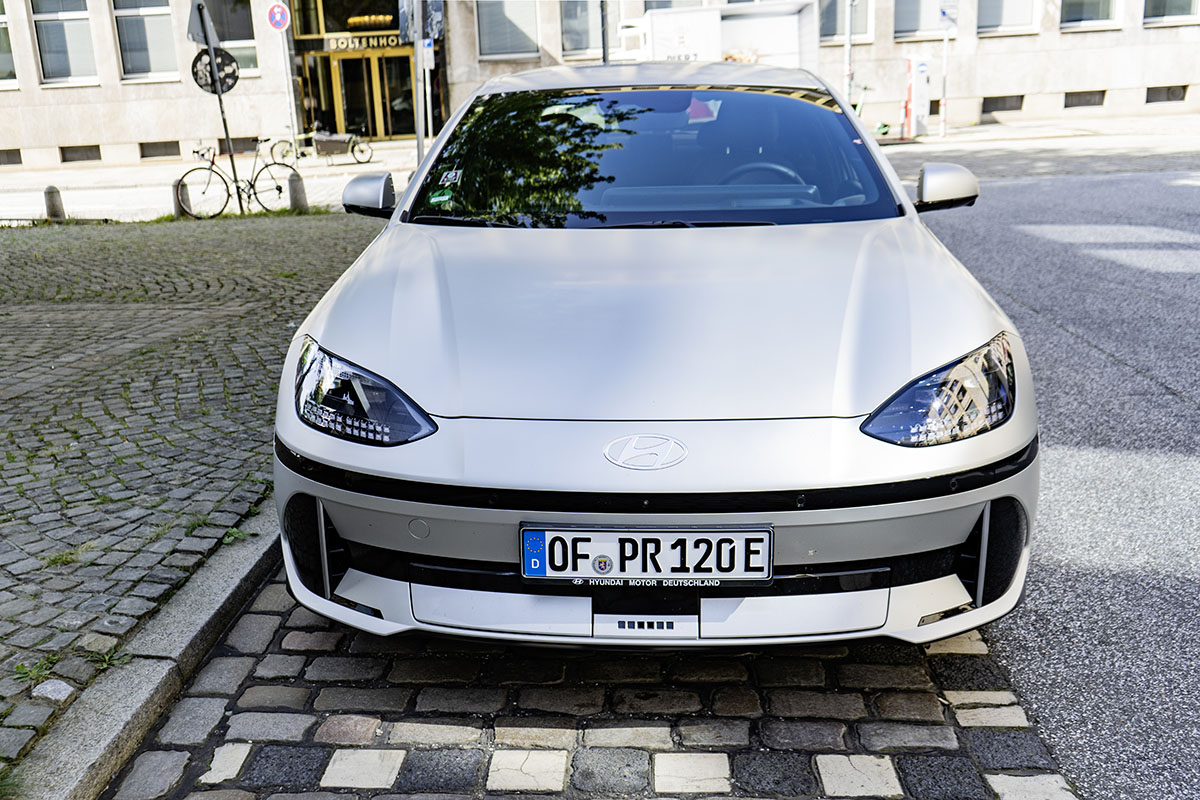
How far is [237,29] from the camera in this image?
28359 mm

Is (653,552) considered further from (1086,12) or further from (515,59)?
(1086,12)

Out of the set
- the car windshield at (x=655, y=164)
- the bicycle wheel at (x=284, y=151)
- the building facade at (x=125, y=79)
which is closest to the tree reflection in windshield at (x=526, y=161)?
the car windshield at (x=655, y=164)

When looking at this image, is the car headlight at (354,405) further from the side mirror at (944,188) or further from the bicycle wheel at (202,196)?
the bicycle wheel at (202,196)

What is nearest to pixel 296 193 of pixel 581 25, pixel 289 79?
pixel 289 79

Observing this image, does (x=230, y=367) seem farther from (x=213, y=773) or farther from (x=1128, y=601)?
(x=1128, y=601)

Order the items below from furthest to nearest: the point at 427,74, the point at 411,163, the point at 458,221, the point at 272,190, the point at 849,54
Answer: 1. the point at 849,54
2. the point at 411,163
3. the point at 427,74
4. the point at 272,190
5. the point at 458,221

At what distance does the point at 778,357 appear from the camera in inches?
97.7

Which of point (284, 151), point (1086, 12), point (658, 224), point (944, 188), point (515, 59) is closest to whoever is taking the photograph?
point (658, 224)

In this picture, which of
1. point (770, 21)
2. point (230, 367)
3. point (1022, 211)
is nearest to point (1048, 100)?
point (770, 21)

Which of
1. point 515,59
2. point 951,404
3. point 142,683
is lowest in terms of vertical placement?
point 142,683

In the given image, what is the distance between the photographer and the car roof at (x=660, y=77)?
4.06 m

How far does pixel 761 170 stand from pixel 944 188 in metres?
0.67

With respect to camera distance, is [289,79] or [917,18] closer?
[289,79]

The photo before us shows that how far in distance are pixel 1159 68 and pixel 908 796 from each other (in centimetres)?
3113
